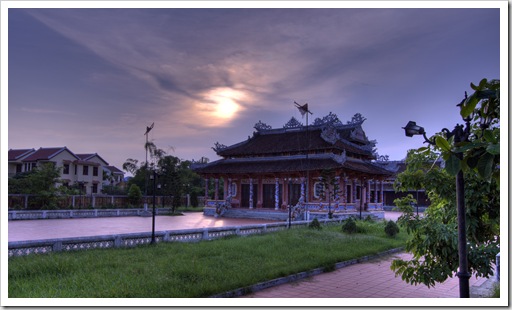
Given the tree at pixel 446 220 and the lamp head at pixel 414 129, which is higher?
the lamp head at pixel 414 129

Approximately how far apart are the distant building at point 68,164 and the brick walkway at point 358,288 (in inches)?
1017

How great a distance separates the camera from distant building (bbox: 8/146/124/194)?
31.1 meters

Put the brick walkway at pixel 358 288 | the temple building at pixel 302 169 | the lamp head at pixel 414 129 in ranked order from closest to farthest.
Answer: the lamp head at pixel 414 129 < the brick walkway at pixel 358 288 < the temple building at pixel 302 169

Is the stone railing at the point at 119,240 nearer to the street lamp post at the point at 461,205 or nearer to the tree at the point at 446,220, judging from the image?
the tree at the point at 446,220

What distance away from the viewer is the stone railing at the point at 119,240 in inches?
335

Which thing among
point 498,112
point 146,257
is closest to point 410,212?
point 498,112

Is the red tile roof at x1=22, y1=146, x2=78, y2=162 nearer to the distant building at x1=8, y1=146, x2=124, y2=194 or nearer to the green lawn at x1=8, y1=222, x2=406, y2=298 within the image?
the distant building at x1=8, y1=146, x2=124, y2=194

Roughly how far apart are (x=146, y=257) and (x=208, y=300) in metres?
3.70

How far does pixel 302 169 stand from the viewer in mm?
25125

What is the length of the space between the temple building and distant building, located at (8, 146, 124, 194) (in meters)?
11.3

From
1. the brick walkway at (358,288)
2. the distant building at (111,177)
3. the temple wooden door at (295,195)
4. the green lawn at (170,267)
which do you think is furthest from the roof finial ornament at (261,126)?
the brick walkway at (358,288)

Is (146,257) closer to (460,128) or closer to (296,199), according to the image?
(460,128)

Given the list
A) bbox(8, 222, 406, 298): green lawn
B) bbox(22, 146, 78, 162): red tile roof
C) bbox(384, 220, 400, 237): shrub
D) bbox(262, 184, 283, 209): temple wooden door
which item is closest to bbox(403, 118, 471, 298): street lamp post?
bbox(8, 222, 406, 298): green lawn

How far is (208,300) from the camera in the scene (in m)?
5.23
